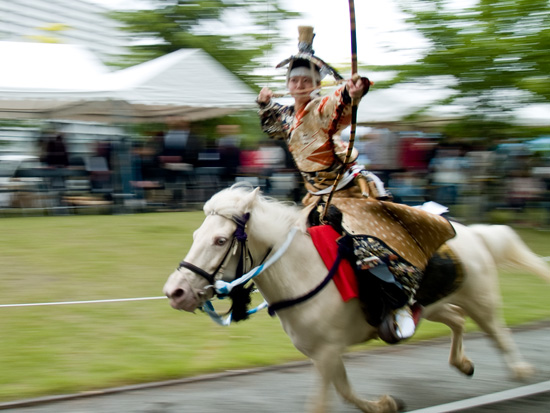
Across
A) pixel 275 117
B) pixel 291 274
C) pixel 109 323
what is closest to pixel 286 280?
pixel 291 274

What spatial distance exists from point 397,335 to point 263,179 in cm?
937

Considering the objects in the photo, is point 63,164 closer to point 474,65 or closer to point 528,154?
point 474,65

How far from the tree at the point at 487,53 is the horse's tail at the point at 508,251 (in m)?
7.81

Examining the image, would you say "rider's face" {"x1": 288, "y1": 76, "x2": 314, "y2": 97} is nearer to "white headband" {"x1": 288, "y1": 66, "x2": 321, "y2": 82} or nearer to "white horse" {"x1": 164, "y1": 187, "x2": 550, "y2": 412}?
"white headband" {"x1": 288, "y1": 66, "x2": 321, "y2": 82}

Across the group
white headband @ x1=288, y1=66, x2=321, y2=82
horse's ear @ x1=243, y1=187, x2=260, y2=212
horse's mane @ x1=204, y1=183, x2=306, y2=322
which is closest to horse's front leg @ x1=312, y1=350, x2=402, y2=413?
horse's mane @ x1=204, y1=183, x2=306, y2=322

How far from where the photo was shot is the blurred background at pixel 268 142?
491 inches

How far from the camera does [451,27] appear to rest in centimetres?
1266

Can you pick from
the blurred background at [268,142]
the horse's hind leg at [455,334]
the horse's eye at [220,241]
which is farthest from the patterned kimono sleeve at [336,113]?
the blurred background at [268,142]

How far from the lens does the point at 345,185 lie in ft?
14.9

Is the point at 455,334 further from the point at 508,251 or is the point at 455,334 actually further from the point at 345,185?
the point at 345,185

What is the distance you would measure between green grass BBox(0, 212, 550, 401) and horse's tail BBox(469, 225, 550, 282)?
1.59 metres

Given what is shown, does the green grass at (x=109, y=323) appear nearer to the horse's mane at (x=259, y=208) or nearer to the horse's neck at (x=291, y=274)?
the horse's neck at (x=291, y=274)

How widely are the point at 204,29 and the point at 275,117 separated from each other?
50.8 feet

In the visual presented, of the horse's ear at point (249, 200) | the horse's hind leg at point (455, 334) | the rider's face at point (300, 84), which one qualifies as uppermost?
the rider's face at point (300, 84)
